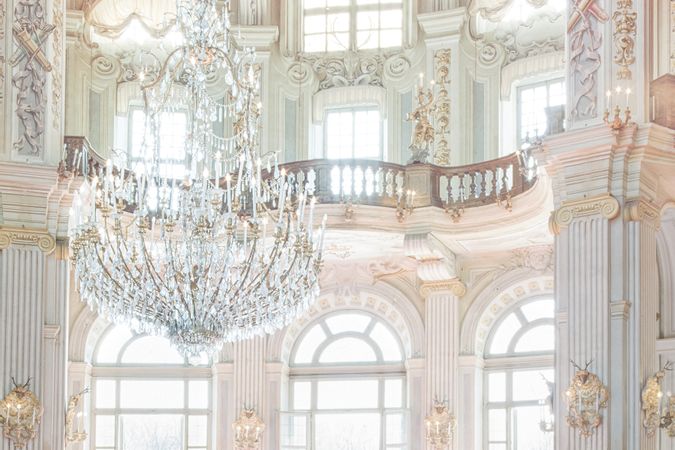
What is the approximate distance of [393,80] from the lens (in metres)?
22.9

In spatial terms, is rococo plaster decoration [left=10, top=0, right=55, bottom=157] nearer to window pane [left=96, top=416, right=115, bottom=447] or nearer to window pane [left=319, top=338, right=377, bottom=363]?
window pane [left=96, top=416, right=115, bottom=447]

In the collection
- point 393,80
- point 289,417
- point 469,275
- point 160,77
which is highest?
point 393,80

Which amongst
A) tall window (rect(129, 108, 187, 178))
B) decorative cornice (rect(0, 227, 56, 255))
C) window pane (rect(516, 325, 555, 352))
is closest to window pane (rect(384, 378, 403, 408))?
window pane (rect(516, 325, 555, 352))

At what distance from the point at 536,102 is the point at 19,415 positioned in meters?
9.08

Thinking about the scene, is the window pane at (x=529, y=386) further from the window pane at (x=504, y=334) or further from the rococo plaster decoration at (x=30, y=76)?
the rococo plaster decoration at (x=30, y=76)

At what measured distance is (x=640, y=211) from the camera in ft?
52.1

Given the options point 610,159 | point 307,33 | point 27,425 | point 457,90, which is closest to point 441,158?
point 457,90

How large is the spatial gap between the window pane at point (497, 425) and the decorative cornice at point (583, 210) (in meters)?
6.28

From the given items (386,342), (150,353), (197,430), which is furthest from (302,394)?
(150,353)

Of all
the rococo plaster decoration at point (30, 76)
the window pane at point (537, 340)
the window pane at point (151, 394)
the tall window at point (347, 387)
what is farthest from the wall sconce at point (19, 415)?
the window pane at point (537, 340)

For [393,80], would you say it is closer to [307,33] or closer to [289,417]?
[307,33]

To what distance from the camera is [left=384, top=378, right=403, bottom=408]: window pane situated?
22.7 metres

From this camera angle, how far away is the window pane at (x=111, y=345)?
22.9 metres

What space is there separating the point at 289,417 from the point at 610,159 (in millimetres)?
8493
